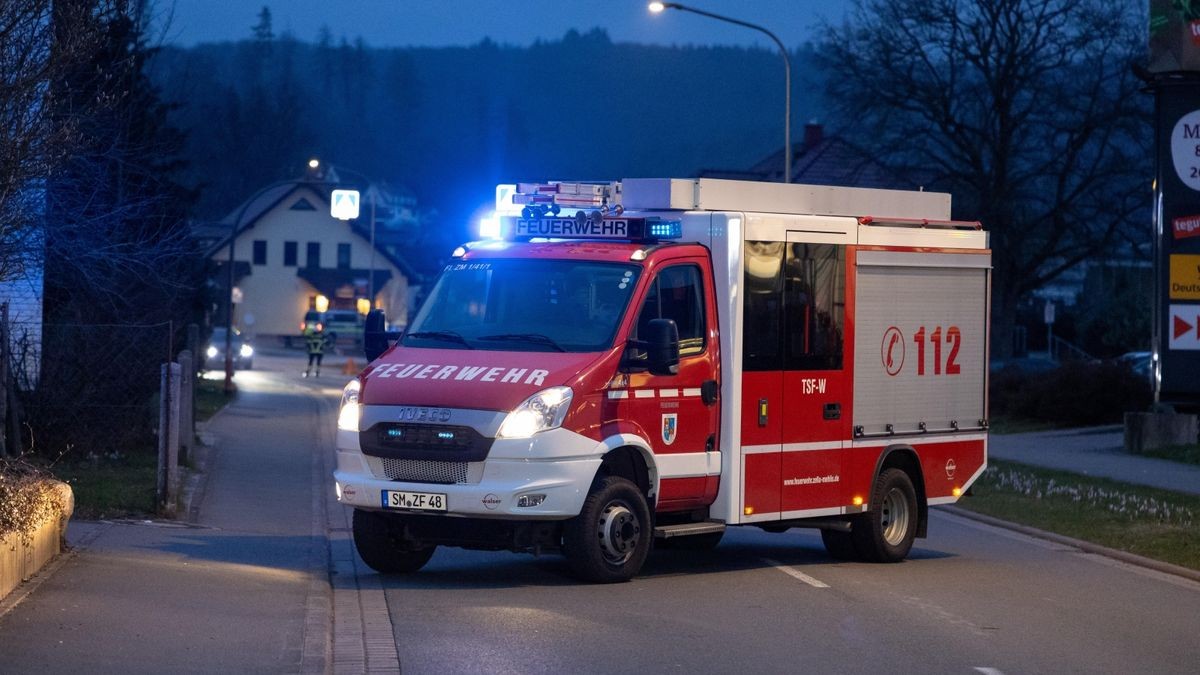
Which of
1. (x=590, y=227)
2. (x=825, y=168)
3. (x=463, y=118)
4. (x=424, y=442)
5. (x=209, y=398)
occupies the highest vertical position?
(x=463, y=118)

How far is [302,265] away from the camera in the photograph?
101062mm

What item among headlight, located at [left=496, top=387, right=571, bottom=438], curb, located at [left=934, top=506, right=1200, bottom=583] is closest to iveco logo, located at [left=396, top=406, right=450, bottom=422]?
headlight, located at [left=496, top=387, right=571, bottom=438]

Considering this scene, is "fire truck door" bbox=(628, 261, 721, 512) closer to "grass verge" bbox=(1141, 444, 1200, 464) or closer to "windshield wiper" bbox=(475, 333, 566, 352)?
"windshield wiper" bbox=(475, 333, 566, 352)

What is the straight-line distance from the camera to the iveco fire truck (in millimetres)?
11172

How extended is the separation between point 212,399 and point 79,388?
17.5m

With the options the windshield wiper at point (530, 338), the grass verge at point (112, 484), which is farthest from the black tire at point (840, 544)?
the grass verge at point (112, 484)

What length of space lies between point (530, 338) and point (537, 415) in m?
0.87

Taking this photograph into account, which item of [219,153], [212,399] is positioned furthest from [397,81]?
[212,399]

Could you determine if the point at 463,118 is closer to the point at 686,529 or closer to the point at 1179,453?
the point at 1179,453

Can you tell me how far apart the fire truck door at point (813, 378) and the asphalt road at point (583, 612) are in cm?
75

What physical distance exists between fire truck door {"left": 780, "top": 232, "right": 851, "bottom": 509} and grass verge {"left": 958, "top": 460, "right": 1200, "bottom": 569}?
3458 millimetres

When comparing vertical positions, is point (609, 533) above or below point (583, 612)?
above

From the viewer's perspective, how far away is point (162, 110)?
31.0m


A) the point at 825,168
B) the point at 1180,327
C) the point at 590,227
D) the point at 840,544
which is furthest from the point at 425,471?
the point at 825,168
